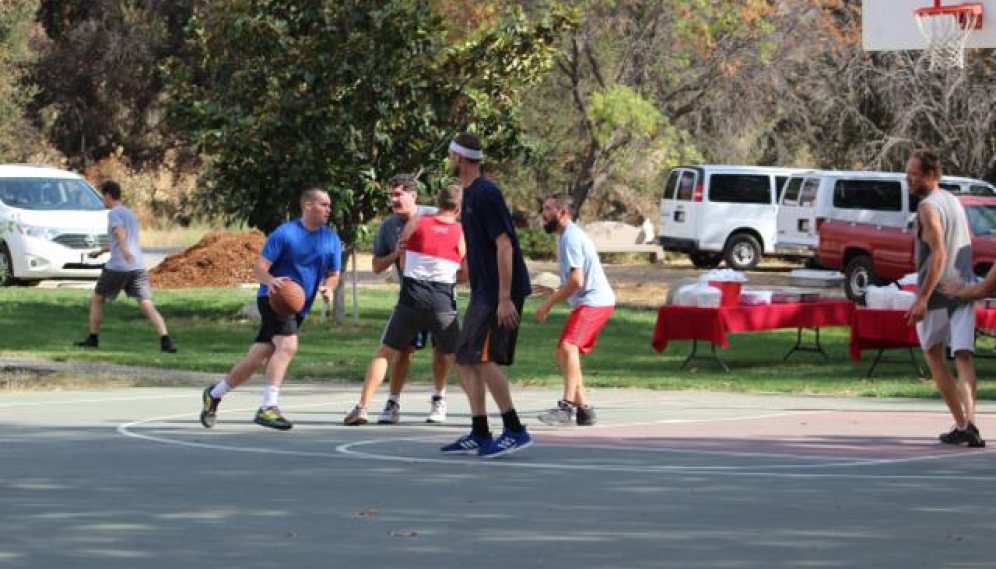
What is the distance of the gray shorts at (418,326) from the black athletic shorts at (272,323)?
674 mm

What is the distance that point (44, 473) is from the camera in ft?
39.9

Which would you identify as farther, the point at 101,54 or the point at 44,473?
the point at 101,54

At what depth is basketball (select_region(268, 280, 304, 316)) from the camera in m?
14.7

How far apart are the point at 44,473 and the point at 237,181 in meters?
14.4

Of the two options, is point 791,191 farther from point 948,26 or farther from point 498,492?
point 498,492

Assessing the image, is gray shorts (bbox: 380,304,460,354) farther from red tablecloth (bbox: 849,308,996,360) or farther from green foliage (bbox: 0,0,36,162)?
green foliage (bbox: 0,0,36,162)

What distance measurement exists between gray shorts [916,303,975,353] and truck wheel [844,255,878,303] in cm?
1973

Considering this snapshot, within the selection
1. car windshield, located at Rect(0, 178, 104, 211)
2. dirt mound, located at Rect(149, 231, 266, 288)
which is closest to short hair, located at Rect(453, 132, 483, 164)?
dirt mound, located at Rect(149, 231, 266, 288)

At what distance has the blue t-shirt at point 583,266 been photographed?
15391 millimetres

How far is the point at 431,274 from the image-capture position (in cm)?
1506

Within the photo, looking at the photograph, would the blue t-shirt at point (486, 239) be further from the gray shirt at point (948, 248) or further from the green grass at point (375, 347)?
the green grass at point (375, 347)

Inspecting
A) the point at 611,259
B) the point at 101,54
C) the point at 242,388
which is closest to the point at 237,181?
the point at 242,388

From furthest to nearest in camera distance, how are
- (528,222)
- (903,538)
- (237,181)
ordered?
(528,222), (237,181), (903,538)

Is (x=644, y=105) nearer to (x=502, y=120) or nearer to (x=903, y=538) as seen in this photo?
(x=502, y=120)
